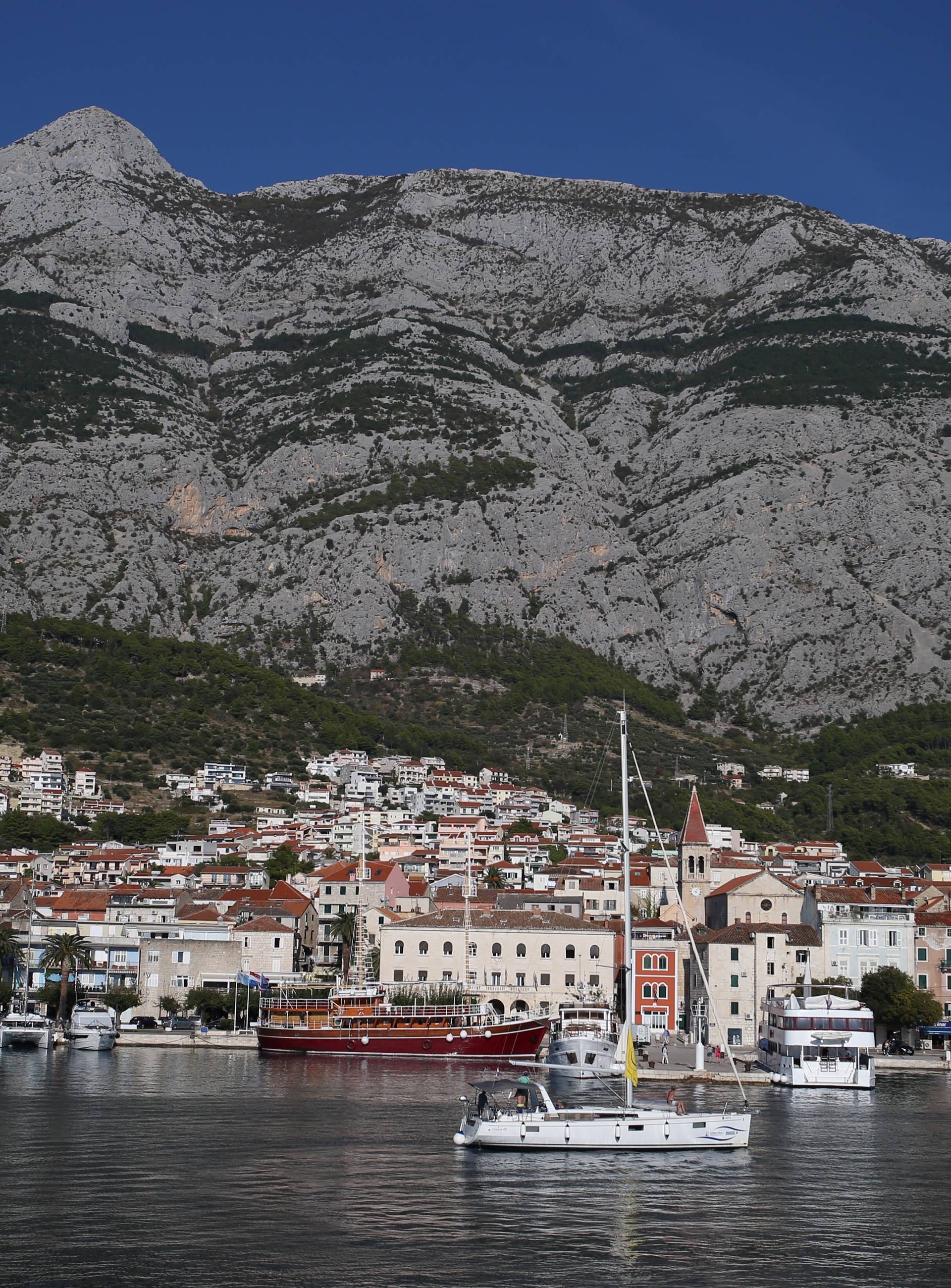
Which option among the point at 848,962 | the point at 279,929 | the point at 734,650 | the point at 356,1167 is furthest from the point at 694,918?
the point at 734,650

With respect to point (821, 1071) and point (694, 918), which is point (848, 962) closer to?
point (694, 918)

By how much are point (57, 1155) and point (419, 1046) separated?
Answer: 37513 millimetres

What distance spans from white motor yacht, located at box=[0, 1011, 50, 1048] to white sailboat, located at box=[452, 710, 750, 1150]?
1588 inches

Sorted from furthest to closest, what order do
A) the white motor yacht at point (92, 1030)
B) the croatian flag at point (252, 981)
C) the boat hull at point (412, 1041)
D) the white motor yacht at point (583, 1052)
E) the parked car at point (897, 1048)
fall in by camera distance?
the croatian flag at point (252, 981) → the parked car at point (897, 1048) → the white motor yacht at point (92, 1030) → the boat hull at point (412, 1041) → the white motor yacht at point (583, 1052)

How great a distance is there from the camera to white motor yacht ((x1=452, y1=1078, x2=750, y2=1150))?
45.5 meters

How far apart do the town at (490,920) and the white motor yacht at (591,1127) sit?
21093 millimetres

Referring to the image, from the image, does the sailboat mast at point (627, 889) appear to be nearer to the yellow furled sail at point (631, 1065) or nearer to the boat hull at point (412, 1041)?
the yellow furled sail at point (631, 1065)

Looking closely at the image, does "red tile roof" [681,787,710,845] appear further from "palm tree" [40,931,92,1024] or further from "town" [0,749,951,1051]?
"palm tree" [40,931,92,1024]

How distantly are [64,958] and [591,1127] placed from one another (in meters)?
52.2

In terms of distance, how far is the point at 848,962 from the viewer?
291 feet

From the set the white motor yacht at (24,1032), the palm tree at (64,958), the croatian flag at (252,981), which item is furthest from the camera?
the croatian flag at (252,981)

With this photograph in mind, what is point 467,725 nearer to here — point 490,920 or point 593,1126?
point 490,920

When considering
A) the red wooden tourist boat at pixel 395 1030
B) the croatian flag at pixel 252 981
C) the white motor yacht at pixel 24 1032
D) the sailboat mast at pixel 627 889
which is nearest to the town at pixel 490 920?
the croatian flag at pixel 252 981

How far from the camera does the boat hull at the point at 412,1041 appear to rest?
7794 centimetres
